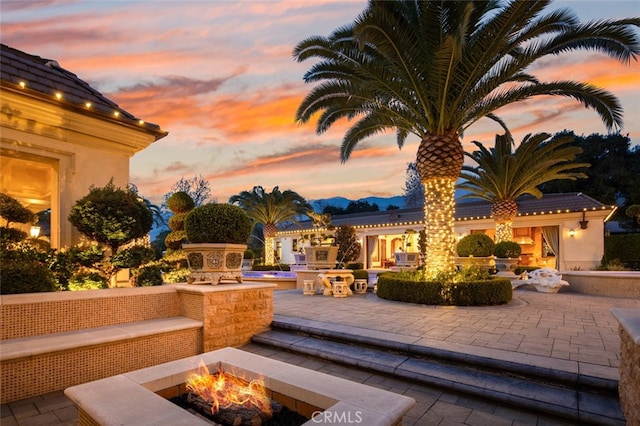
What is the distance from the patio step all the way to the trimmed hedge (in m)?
3.11

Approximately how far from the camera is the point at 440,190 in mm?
8609

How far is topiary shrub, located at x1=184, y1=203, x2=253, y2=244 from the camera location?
18.6ft

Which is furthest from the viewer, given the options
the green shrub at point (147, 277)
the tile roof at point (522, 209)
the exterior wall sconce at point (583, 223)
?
the tile roof at point (522, 209)

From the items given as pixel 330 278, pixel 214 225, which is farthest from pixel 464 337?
pixel 330 278

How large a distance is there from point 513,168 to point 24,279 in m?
16.7

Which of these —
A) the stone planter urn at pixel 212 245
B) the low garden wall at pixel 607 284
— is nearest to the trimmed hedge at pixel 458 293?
the stone planter urn at pixel 212 245

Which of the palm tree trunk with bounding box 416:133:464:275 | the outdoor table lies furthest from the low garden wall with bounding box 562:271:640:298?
the outdoor table

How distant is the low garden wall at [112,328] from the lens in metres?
3.56

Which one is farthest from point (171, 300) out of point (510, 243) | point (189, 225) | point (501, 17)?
point (510, 243)

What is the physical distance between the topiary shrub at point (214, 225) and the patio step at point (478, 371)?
1.94m

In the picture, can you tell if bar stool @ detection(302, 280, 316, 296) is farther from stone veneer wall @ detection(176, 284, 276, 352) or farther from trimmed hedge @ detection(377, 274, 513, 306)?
stone veneer wall @ detection(176, 284, 276, 352)

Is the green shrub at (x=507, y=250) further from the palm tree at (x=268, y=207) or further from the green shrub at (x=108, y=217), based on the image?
the green shrub at (x=108, y=217)

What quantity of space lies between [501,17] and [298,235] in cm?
2266

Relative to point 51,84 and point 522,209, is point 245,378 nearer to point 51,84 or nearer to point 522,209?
point 51,84
